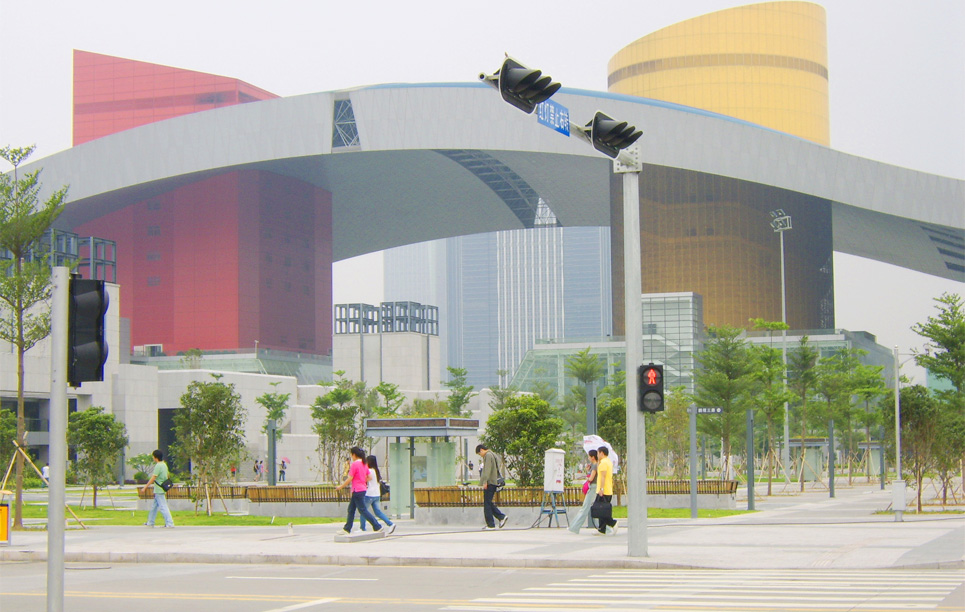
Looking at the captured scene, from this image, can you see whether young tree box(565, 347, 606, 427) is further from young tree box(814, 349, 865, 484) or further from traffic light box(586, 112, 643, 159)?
traffic light box(586, 112, 643, 159)

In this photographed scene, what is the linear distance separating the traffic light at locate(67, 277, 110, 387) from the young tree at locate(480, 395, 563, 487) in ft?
58.3

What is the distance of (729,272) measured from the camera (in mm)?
90125

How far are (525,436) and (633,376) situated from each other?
350 inches

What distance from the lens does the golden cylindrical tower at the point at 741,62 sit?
110188 millimetres

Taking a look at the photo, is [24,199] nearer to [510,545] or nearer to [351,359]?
[510,545]

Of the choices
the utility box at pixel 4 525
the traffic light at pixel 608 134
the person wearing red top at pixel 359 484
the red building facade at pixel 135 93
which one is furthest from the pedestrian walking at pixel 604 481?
the red building facade at pixel 135 93

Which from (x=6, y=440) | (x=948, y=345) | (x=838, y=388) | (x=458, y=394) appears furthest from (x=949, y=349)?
(x=458, y=394)

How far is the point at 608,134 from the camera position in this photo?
55.2 ft

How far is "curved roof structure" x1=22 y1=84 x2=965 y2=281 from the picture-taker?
8056 centimetres

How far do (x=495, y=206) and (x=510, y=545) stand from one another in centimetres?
8992

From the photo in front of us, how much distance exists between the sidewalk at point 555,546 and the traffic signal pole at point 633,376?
1.81ft

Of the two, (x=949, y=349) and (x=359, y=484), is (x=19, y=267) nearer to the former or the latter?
(x=359, y=484)

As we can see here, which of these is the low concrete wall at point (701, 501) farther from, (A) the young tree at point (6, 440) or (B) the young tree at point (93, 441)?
(A) the young tree at point (6, 440)

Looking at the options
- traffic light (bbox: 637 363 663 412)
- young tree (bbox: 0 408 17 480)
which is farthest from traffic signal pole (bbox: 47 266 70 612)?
young tree (bbox: 0 408 17 480)
